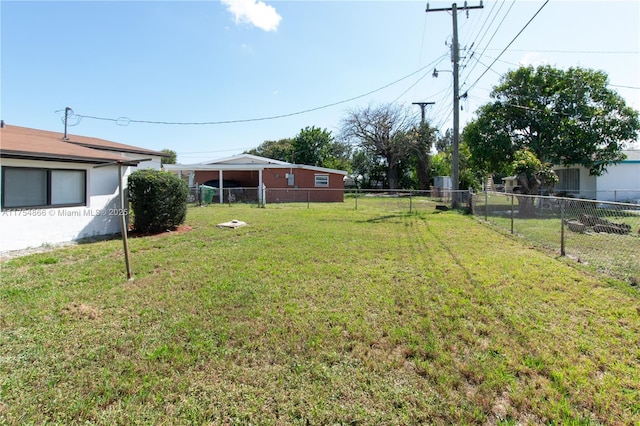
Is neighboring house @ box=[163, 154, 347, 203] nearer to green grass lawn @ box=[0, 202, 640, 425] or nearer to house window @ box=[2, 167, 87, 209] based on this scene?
Result: house window @ box=[2, 167, 87, 209]

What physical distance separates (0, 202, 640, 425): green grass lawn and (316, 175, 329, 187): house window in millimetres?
18632

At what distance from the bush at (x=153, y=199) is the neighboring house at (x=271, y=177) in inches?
444

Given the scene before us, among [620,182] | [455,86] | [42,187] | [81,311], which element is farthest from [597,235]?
[620,182]

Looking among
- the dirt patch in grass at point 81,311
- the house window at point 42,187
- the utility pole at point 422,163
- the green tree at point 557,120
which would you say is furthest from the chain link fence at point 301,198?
the dirt patch in grass at point 81,311

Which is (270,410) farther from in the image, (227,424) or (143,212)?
(143,212)

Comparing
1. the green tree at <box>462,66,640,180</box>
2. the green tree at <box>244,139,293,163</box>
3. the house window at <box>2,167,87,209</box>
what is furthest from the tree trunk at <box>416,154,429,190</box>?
the house window at <box>2,167,87,209</box>

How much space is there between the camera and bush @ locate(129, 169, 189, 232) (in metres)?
8.80

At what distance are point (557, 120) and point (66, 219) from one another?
22004 mm

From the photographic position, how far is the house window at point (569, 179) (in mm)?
20344

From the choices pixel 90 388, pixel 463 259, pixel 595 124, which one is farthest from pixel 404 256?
pixel 595 124

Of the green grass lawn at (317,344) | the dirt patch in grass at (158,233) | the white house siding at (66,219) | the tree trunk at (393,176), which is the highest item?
the tree trunk at (393,176)

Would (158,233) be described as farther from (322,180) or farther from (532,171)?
(532,171)

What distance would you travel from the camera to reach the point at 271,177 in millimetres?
23109

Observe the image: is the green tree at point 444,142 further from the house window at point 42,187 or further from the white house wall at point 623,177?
the house window at point 42,187
